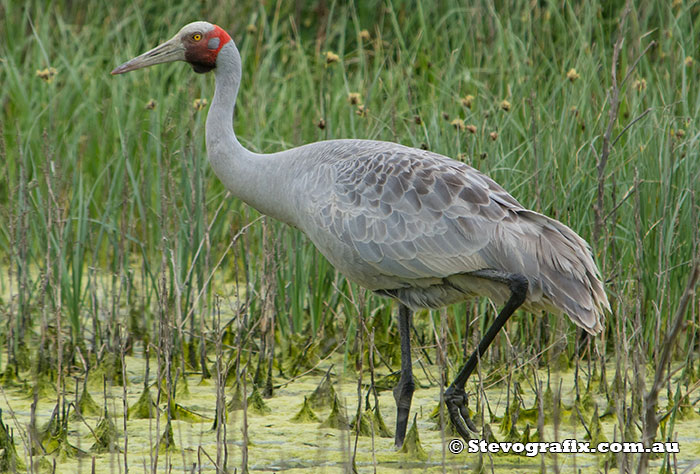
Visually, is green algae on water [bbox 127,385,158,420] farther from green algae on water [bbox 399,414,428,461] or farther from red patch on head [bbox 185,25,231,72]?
red patch on head [bbox 185,25,231,72]

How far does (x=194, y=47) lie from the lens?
4.49 meters

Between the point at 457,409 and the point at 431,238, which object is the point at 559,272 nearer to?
the point at 431,238

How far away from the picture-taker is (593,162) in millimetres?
4895

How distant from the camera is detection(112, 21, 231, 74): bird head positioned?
14.7ft

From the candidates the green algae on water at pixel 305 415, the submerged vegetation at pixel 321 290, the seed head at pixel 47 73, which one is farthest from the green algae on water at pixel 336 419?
the seed head at pixel 47 73

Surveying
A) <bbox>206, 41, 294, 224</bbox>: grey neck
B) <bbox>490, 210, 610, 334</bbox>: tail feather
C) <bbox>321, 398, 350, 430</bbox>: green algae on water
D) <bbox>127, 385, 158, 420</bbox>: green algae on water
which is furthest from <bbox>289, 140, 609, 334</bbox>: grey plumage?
<bbox>127, 385, 158, 420</bbox>: green algae on water

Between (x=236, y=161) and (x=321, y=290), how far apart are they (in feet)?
2.77

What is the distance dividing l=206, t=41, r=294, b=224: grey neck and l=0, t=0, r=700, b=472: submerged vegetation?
0.67 feet

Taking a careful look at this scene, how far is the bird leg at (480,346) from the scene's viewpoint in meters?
3.70


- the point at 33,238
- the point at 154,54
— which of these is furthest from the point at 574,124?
the point at 33,238

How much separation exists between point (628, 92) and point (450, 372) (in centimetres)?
194

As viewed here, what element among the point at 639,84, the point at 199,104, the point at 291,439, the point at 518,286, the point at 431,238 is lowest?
the point at 291,439

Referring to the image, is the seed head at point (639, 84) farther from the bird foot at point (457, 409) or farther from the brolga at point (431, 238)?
the bird foot at point (457, 409)

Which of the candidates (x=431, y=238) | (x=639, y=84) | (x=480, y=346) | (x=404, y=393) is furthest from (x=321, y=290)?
(x=639, y=84)
